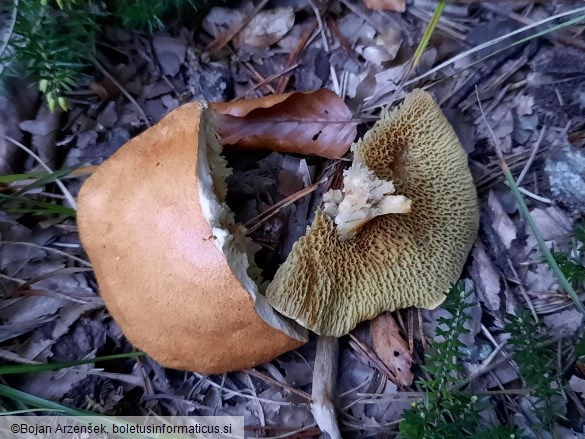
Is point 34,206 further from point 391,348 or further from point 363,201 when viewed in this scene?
point 391,348

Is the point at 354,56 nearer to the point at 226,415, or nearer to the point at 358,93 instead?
the point at 358,93

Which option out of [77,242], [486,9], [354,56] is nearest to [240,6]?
[354,56]

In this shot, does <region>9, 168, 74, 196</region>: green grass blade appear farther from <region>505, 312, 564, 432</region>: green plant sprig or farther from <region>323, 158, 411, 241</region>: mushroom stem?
<region>505, 312, 564, 432</region>: green plant sprig

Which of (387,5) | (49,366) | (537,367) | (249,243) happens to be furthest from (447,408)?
(387,5)

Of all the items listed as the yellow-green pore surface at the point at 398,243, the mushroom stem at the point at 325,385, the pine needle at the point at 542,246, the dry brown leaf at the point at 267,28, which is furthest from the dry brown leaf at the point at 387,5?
the mushroom stem at the point at 325,385

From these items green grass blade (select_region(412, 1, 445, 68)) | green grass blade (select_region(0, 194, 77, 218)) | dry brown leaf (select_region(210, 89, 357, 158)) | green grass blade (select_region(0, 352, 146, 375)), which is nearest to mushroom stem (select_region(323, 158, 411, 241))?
dry brown leaf (select_region(210, 89, 357, 158))

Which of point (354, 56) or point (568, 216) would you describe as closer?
point (568, 216)
